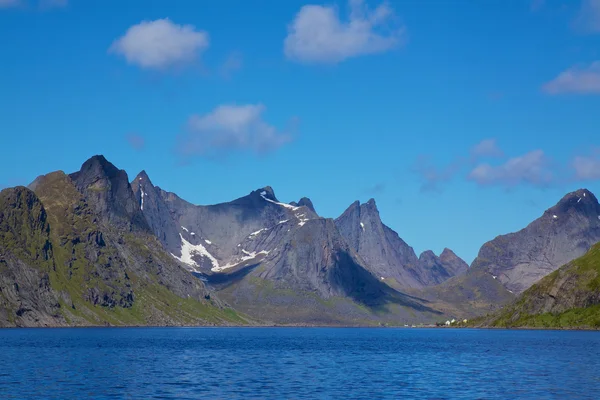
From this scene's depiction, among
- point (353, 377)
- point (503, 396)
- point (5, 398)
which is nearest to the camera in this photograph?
point (5, 398)

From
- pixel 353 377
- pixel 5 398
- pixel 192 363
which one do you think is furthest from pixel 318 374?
pixel 5 398

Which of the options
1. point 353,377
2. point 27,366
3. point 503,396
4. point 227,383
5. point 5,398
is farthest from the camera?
point 27,366

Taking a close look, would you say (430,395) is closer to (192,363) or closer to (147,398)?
(147,398)

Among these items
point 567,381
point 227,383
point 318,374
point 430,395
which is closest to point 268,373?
point 318,374

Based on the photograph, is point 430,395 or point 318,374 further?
point 318,374

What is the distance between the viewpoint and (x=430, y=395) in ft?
318

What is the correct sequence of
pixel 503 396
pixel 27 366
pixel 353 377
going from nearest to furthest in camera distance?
pixel 503 396, pixel 353 377, pixel 27 366

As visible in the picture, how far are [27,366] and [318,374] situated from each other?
48.9 meters

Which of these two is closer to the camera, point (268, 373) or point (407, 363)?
point (268, 373)

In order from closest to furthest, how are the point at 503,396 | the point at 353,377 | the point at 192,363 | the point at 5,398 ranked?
the point at 5,398 → the point at 503,396 → the point at 353,377 → the point at 192,363

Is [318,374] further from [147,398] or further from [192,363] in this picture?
[147,398]

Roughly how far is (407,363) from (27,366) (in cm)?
7131

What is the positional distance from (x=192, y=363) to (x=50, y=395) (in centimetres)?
5746

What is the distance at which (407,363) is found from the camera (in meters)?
156
